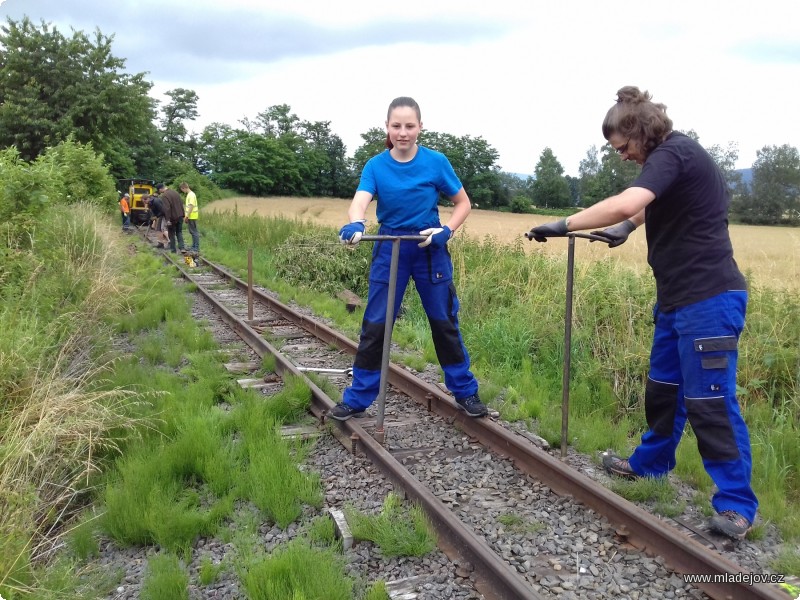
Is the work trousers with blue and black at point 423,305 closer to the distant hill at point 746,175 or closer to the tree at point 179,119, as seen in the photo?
the distant hill at point 746,175

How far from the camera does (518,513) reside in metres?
3.62

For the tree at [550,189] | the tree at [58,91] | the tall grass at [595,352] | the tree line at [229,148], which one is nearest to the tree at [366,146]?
the tree line at [229,148]

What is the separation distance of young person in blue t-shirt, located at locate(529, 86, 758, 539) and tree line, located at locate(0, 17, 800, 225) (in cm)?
1456

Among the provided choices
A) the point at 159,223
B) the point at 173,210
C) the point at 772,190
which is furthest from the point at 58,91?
the point at 772,190

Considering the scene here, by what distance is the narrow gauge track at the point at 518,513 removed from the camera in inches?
115

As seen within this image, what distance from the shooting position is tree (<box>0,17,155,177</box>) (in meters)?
33.5

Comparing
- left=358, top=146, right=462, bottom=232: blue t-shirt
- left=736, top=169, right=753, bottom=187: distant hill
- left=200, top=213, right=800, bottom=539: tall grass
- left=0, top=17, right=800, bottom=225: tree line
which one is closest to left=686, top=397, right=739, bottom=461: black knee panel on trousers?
left=200, top=213, right=800, bottom=539: tall grass

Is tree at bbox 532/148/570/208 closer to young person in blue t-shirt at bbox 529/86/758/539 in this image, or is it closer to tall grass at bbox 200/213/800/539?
tall grass at bbox 200/213/800/539

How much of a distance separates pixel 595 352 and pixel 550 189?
2957 inches

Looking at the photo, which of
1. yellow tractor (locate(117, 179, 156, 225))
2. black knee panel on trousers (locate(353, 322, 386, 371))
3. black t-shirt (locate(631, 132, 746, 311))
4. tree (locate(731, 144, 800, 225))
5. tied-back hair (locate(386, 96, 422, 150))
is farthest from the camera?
tree (locate(731, 144, 800, 225))

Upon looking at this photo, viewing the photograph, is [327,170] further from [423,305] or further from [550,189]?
[423,305]

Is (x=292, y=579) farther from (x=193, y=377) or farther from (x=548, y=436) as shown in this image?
(x=193, y=377)

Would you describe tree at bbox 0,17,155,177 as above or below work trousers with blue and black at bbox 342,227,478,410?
above

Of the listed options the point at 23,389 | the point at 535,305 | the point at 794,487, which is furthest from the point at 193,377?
the point at 794,487
